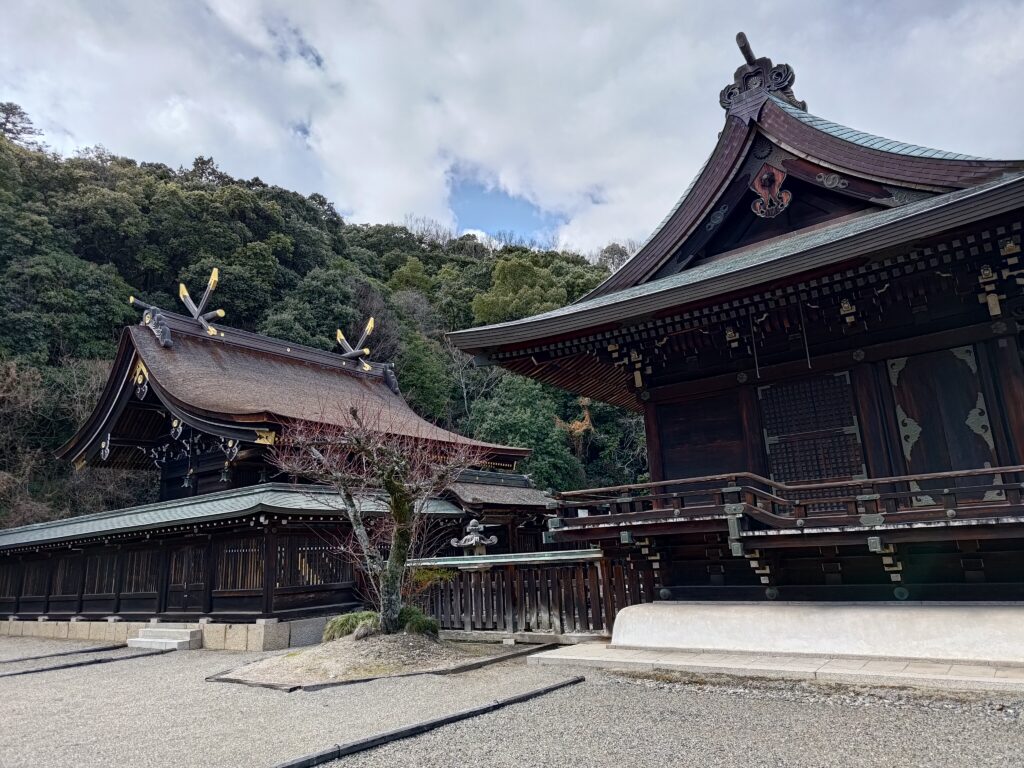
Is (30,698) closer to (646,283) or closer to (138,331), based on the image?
(646,283)

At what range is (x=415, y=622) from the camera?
831cm

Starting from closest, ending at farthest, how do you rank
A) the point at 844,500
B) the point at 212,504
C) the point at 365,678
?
1. the point at 844,500
2. the point at 365,678
3. the point at 212,504

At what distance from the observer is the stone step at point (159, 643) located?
11.2 meters

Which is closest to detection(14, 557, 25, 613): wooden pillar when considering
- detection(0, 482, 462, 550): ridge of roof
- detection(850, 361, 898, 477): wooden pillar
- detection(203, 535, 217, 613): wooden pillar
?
detection(0, 482, 462, 550): ridge of roof

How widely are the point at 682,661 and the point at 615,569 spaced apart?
218 cm

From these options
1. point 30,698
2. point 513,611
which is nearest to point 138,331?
point 30,698

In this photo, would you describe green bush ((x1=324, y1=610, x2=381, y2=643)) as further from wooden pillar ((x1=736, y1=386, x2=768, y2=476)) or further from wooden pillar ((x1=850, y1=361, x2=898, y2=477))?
wooden pillar ((x1=850, y1=361, x2=898, y2=477))

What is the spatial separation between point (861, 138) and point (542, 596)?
7.93m

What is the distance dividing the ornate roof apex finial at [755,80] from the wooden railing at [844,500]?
5.56m

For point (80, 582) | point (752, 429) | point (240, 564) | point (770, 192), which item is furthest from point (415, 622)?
point (80, 582)

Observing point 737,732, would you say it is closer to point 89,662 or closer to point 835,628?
point 835,628

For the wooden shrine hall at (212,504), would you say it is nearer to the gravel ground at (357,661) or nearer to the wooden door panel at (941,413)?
the gravel ground at (357,661)

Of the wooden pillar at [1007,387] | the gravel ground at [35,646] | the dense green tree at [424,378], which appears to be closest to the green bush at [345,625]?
the gravel ground at [35,646]

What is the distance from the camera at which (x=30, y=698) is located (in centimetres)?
709
